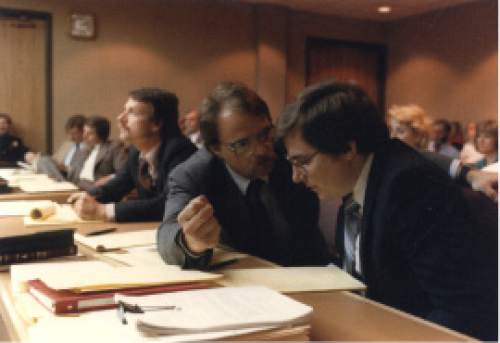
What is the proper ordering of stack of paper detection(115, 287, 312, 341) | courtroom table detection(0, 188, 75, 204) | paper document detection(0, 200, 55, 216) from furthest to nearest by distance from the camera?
1. courtroom table detection(0, 188, 75, 204)
2. paper document detection(0, 200, 55, 216)
3. stack of paper detection(115, 287, 312, 341)

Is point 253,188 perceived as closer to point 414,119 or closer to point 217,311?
point 217,311

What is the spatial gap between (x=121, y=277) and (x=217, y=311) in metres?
0.33

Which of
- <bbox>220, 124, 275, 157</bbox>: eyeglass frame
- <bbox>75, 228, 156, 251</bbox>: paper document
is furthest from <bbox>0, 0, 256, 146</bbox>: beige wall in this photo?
<bbox>220, 124, 275, 157</bbox>: eyeglass frame

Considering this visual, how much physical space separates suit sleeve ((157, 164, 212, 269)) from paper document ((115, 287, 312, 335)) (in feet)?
1.06

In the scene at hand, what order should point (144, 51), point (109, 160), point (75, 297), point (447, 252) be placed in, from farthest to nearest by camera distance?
1. point (144, 51)
2. point (109, 160)
3. point (447, 252)
4. point (75, 297)

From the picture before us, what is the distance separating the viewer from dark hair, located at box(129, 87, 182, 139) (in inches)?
103

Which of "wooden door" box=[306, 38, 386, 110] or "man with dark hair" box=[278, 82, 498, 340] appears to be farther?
"wooden door" box=[306, 38, 386, 110]

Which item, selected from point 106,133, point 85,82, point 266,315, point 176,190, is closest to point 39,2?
point 85,82

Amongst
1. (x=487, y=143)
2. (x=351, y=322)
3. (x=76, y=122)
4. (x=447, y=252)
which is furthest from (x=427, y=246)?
(x=76, y=122)

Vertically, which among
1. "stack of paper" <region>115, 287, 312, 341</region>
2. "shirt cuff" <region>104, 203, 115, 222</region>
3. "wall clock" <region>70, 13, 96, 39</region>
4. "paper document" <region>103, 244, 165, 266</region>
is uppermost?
"wall clock" <region>70, 13, 96, 39</region>

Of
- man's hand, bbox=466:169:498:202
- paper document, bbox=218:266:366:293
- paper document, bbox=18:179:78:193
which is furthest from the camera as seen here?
paper document, bbox=18:179:78:193

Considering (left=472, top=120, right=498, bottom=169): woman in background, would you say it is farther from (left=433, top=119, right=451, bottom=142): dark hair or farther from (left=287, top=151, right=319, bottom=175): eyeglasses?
(left=287, top=151, right=319, bottom=175): eyeglasses

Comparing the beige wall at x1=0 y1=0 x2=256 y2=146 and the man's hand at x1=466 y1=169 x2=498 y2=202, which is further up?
the beige wall at x1=0 y1=0 x2=256 y2=146

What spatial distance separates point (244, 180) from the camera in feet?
6.07
